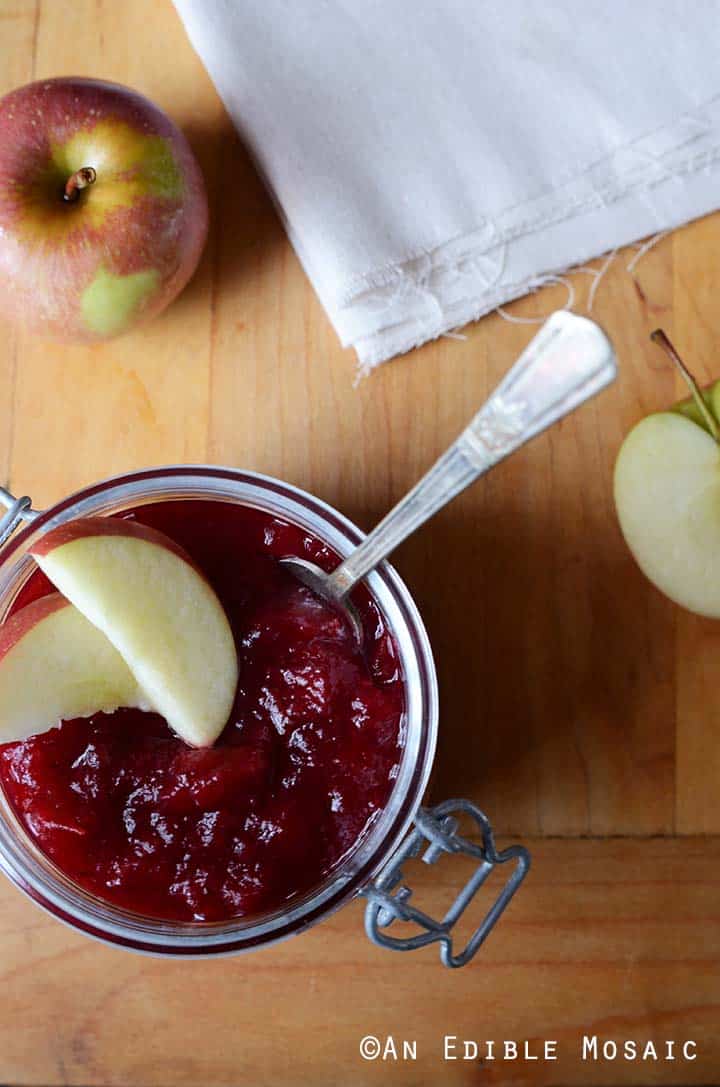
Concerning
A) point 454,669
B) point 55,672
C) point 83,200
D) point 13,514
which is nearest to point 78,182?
point 83,200

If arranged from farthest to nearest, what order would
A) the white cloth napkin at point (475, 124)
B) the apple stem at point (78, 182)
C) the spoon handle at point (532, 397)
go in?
the white cloth napkin at point (475, 124) < the apple stem at point (78, 182) < the spoon handle at point (532, 397)

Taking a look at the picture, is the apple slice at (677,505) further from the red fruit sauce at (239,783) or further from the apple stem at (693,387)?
the red fruit sauce at (239,783)

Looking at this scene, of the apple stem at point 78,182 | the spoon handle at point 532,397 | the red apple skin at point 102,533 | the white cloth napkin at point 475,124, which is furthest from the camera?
the white cloth napkin at point 475,124

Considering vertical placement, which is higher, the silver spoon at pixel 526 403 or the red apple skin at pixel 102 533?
the red apple skin at pixel 102 533

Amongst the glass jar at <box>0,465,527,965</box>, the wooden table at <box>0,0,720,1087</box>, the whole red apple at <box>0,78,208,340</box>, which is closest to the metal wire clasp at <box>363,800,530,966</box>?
the glass jar at <box>0,465,527,965</box>

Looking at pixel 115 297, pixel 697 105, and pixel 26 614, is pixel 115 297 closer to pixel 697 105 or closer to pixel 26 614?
pixel 26 614

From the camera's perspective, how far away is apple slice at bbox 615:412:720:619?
2.99ft

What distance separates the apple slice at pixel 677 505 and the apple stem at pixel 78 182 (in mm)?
496

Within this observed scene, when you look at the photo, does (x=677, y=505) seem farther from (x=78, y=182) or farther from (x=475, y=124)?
(x=78, y=182)

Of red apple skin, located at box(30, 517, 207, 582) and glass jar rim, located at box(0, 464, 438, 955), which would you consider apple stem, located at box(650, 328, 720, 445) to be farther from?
red apple skin, located at box(30, 517, 207, 582)

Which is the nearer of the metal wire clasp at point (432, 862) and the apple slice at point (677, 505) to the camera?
the metal wire clasp at point (432, 862)

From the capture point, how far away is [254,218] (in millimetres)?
988

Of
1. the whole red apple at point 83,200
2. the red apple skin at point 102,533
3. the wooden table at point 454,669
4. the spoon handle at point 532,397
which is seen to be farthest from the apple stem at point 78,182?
the spoon handle at point 532,397

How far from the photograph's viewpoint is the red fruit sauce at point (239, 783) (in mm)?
758
